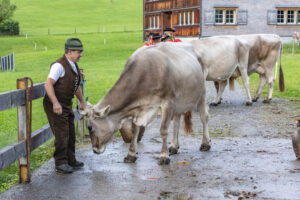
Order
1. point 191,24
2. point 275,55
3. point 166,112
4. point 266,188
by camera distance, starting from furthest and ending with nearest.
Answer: point 191,24 → point 275,55 → point 166,112 → point 266,188

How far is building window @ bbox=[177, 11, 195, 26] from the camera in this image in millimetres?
43844

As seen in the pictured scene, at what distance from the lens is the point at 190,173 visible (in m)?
6.66

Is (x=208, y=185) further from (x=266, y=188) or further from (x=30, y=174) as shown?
(x=30, y=174)

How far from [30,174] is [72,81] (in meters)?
1.34

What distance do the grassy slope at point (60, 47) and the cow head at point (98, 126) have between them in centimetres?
105

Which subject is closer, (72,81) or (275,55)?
(72,81)

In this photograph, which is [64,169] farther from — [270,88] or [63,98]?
[270,88]

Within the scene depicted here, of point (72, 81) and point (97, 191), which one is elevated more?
point (72, 81)

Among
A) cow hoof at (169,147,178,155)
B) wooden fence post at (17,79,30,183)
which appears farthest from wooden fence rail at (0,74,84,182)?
cow hoof at (169,147,178,155)

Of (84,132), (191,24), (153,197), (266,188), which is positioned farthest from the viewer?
(191,24)

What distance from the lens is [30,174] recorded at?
6426 mm

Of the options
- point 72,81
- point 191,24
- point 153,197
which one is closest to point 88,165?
point 72,81

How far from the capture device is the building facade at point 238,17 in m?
42.5

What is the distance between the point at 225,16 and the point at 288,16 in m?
6.14
